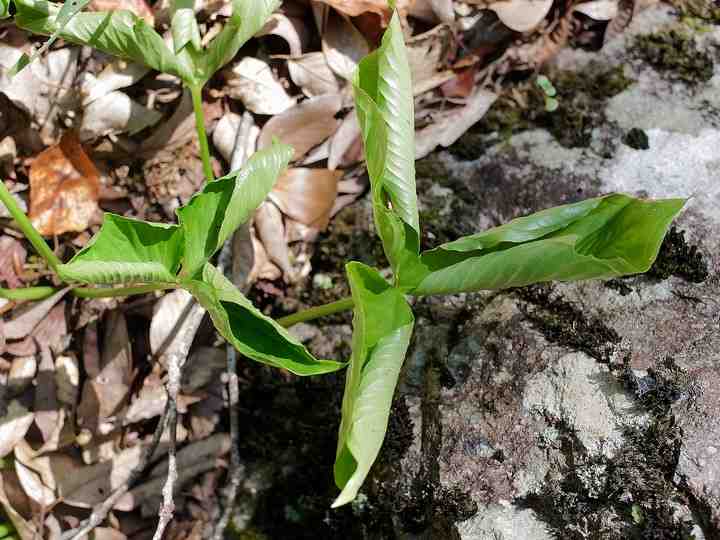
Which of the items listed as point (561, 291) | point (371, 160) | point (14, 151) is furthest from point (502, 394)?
point (14, 151)

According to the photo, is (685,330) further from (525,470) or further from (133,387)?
(133,387)

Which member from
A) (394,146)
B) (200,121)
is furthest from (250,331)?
(200,121)

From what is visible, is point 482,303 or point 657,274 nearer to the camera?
point 657,274

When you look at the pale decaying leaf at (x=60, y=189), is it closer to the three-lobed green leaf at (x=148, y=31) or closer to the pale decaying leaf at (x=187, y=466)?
the three-lobed green leaf at (x=148, y=31)

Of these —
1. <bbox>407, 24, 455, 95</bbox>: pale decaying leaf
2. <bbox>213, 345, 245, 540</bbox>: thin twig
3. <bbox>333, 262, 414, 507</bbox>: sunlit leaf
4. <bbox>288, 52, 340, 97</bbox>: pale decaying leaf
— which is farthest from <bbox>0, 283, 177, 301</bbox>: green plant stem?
<bbox>407, 24, 455, 95</bbox>: pale decaying leaf

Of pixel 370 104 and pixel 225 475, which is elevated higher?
pixel 370 104
